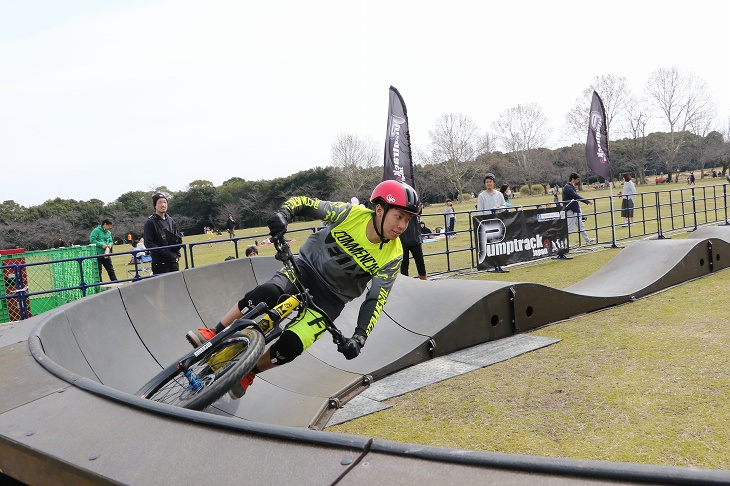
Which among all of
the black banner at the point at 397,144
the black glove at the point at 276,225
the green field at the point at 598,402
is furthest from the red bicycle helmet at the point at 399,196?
the black banner at the point at 397,144

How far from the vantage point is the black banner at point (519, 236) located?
1387cm

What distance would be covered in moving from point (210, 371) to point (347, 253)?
1.47 m

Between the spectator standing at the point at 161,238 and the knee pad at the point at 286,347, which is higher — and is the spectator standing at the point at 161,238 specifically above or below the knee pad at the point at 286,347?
above

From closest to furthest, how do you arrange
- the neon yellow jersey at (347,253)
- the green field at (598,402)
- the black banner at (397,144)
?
1. the green field at (598,402)
2. the neon yellow jersey at (347,253)
3. the black banner at (397,144)

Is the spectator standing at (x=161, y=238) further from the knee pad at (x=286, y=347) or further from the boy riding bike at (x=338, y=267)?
→ the knee pad at (x=286, y=347)

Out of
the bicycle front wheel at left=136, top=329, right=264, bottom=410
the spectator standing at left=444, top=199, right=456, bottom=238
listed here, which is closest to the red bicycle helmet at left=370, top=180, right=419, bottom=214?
the bicycle front wheel at left=136, top=329, right=264, bottom=410

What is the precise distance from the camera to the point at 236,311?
4484mm

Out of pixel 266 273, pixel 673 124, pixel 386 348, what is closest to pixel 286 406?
pixel 386 348

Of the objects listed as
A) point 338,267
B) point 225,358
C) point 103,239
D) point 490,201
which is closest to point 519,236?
point 490,201

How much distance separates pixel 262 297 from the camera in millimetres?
4512

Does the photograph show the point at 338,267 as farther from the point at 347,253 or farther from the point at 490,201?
the point at 490,201

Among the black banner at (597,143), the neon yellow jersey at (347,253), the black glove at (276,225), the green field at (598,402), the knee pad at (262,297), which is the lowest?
the green field at (598,402)

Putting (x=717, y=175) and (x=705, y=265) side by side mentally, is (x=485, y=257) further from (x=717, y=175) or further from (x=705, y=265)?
(x=717, y=175)

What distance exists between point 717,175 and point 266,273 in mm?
75595
